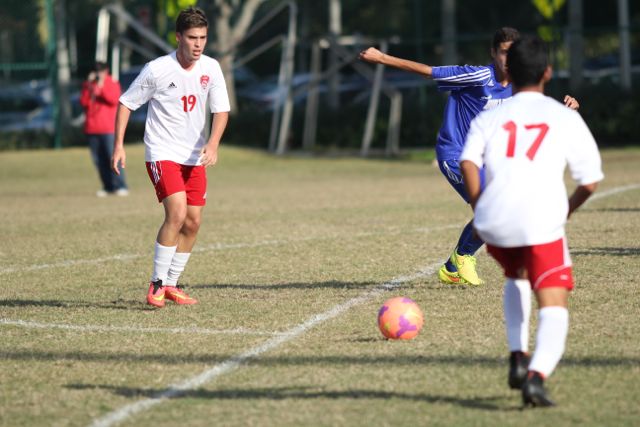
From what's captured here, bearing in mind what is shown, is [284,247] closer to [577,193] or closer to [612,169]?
[577,193]

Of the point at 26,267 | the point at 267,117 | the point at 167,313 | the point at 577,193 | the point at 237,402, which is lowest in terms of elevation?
the point at 267,117

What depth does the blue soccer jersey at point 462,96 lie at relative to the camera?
789 centimetres

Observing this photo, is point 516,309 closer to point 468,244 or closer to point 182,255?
point 468,244

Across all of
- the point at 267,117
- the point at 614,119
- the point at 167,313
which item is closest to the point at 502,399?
the point at 167,313

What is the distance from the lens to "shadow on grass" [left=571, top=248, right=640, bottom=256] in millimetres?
9695

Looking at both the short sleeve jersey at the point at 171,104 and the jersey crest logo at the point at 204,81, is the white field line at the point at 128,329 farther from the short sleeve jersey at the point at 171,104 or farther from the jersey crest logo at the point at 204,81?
the jersey crest logo at the point at 204,81

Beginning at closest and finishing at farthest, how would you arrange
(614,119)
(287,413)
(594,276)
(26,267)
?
(287,413), (594,276), (26,267), (614,119)

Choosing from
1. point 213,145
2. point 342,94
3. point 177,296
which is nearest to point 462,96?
point 213,145

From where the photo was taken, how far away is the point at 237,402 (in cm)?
528

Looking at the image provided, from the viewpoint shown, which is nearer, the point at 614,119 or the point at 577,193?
the point at 577,193

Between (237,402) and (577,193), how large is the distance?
1972 mm

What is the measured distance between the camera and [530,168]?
4973mm

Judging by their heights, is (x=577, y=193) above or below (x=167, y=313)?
above

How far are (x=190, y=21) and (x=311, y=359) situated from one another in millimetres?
2789
